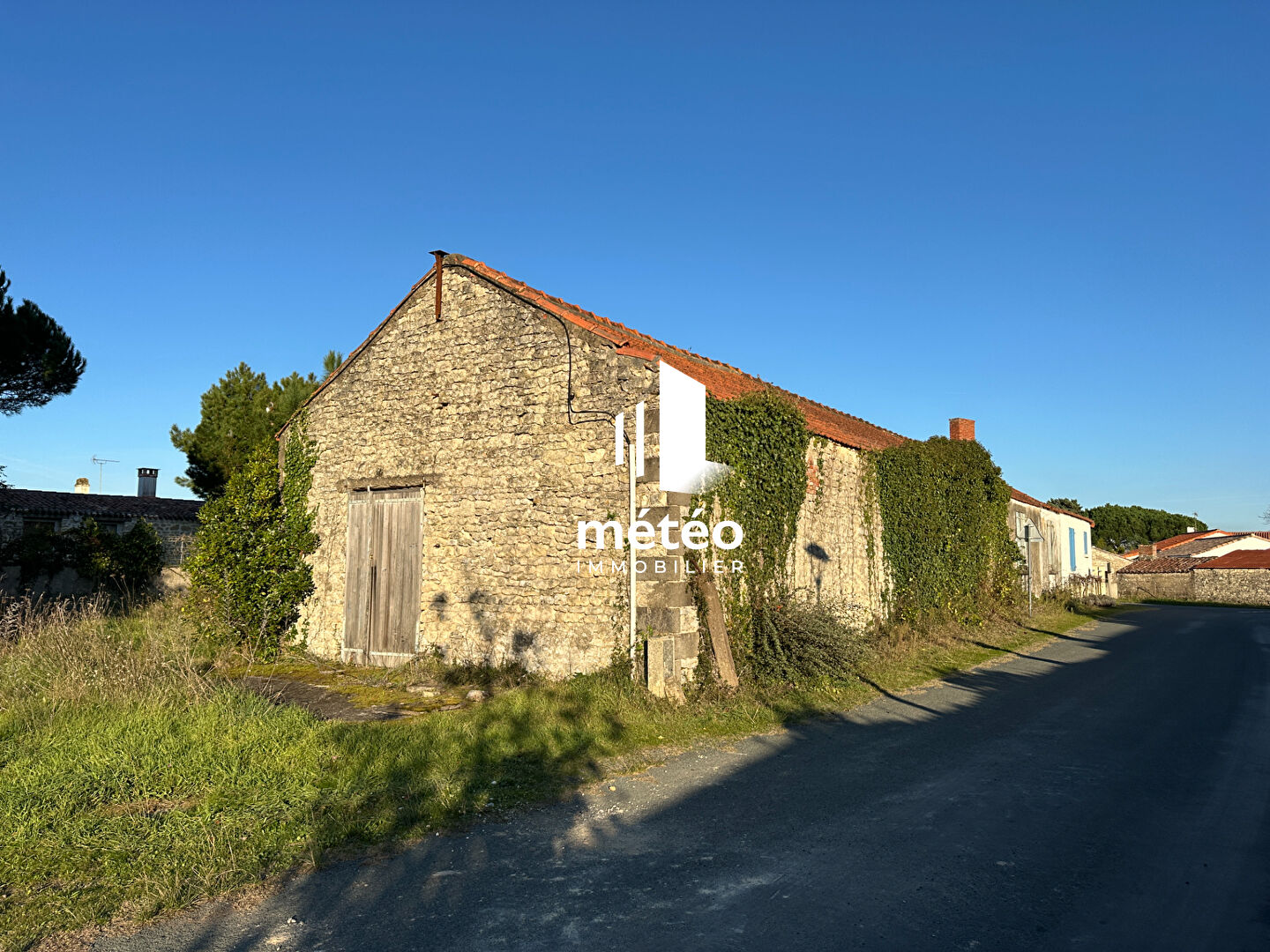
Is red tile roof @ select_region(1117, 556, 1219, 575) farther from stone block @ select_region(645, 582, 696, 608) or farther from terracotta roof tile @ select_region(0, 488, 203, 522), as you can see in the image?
terracotta roof tile @ select_region(0, 488, 203, 522)

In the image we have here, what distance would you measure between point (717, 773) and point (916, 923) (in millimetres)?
2804

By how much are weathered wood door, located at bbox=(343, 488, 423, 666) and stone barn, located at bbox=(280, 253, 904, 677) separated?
0.09 feet

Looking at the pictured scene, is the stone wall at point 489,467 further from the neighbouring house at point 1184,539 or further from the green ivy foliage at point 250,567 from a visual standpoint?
the neighbouring house at point 1184,539

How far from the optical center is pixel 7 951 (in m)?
3.48

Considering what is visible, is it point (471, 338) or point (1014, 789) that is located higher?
point (471, 338)

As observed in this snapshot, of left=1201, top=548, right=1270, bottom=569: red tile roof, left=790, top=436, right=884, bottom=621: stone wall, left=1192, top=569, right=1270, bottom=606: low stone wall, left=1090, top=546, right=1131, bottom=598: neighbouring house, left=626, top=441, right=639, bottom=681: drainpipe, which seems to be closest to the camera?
left=626, top=441, right=639, bottom=681: drainpipe

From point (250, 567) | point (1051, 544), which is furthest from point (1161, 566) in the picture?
point (250, 567)

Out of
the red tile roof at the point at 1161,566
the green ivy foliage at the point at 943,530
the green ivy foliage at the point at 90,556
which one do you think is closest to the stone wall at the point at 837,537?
the green ivy foliage at the point at 943,530

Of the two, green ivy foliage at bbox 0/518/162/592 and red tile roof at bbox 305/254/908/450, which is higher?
red tile roof at bbox 305/254/908/450

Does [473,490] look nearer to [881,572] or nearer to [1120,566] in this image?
[881,572]

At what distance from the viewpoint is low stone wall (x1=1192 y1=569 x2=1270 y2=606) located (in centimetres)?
3522

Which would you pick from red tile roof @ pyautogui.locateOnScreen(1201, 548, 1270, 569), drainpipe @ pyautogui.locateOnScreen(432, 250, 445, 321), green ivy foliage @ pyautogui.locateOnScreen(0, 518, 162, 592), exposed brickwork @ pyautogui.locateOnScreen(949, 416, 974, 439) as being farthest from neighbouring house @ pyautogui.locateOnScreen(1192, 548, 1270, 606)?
green ivy foliage @ pyautogui.locateOnScreen(0, 518, 162, 592)

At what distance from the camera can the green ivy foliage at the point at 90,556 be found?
19.4 meters

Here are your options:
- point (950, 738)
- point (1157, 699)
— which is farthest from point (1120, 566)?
point (950, 738)
